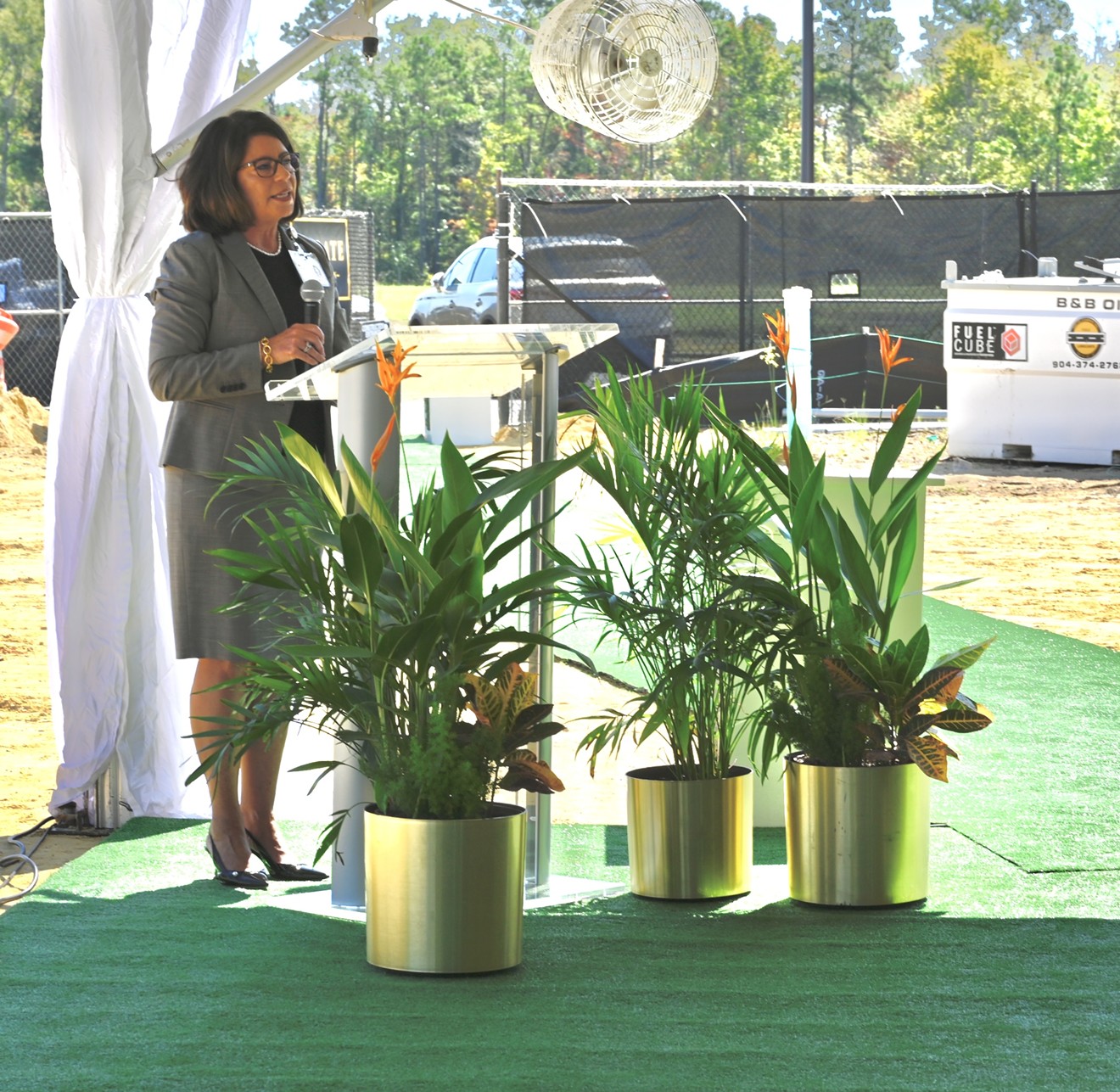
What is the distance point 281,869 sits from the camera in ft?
13.0

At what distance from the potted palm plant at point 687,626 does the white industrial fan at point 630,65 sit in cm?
138

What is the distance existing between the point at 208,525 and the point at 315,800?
43.7 inches

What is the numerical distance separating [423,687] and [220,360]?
992 millimetres

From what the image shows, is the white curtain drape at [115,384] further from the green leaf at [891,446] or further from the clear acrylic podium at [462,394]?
the green leaf at [891,446]

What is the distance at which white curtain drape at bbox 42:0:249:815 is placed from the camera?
4.45 meters

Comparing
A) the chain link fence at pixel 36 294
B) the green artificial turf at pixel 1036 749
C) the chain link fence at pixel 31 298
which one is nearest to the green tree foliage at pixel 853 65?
the chain link fence at pixel 36 294

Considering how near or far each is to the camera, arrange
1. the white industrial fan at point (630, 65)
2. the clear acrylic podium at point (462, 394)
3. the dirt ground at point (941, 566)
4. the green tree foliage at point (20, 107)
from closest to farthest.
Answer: the clear acrylic podium at point (462, 394) < the white industrial fan at point (630, 65) < the dirt ground at point (941, 566) < the green tree foliage at point (20, 107)

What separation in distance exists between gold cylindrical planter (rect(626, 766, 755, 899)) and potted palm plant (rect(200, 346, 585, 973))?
498 millimetres

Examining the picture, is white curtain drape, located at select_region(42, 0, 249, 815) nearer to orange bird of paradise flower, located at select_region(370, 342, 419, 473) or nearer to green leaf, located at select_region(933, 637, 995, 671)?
orange bird of paradise flower, located at select_region(370, 342, 419, 473)

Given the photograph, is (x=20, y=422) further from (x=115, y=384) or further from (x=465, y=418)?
(x=115, y=384)

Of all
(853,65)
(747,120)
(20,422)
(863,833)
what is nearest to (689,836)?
(863,833)

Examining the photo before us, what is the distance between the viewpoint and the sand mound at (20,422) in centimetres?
1590

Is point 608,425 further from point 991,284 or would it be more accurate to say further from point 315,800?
point 991,284

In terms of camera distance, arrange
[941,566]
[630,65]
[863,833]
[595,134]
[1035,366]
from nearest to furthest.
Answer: [863,833], [630,65], [941,566], [1035,366], [595,134]
